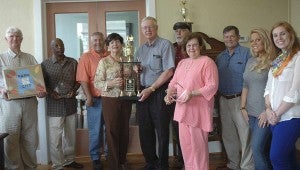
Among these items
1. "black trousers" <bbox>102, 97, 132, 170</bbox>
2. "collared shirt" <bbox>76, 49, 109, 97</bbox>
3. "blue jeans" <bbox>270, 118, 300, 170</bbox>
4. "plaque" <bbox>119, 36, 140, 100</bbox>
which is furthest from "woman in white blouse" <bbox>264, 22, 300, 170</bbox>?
"collared shirt" <bbox>76, 49, 109, 97</bbox>

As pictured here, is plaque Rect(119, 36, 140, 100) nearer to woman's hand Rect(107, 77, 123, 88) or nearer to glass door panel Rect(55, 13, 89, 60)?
woman's hand Rect(107, 77, 123, 88)

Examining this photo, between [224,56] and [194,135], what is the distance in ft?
3.12

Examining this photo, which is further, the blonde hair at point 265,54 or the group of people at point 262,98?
the blonde hair at point 265,54

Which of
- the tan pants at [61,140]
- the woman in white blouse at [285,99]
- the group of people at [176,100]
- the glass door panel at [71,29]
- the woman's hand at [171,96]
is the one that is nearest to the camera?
the woman in white blouse at [285,99]

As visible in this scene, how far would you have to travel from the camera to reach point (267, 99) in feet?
7.97

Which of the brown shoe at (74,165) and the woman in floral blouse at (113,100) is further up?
the woman in floral blouse at (113,100)

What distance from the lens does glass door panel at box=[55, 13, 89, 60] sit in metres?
3.86

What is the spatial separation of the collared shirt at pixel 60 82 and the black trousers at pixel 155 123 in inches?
30.9

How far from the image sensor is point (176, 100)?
2602mm

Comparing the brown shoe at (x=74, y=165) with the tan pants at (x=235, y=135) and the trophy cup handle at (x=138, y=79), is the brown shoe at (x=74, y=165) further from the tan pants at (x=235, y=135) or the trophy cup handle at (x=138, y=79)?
the tan pants at (x=235, y=135)

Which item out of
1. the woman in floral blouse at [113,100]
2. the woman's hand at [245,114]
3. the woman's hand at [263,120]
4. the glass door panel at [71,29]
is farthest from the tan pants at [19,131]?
the woman's hand at [263,120]

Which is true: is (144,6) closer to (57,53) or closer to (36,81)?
(57,53)

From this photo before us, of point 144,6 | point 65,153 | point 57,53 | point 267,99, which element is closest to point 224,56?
point 267,99

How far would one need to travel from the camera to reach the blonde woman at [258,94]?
2514mm
